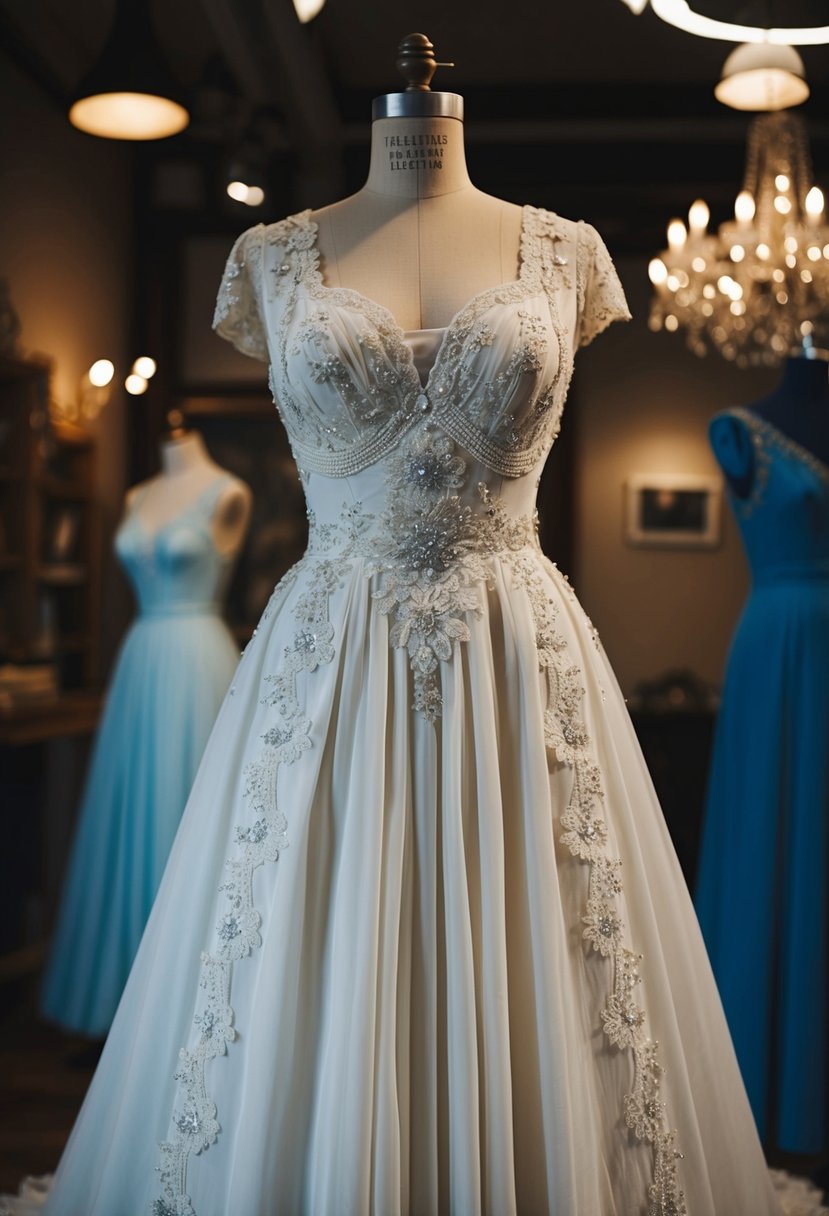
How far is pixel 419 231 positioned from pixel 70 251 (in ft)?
9.32

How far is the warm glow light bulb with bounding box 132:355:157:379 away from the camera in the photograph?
4754 millimetres

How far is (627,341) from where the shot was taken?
528 cm

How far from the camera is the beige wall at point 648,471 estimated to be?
17.1 ft

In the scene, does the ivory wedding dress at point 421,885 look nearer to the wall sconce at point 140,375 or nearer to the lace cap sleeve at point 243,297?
the lace cap sleeve at point 243,297

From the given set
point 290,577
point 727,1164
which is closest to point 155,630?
point 290,577

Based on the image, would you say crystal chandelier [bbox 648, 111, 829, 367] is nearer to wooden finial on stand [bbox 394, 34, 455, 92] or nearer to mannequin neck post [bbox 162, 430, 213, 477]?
mannequin neck post [bbox 162, 430, 213, 477]

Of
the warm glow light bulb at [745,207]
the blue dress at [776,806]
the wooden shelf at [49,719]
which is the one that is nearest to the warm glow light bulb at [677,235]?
the warm glow light bulb at [745,207]

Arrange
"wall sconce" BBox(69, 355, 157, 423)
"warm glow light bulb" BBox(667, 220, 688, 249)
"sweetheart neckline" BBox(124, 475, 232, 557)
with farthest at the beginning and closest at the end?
"wall sconce" BBox(69, 355, 157, 423) < "warm glow light bulb" BBox(667, 220, 688, 249) < "sweetheart neckline" BBox(124, 475, 232, 557)

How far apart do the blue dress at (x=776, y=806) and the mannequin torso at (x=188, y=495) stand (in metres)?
1.45

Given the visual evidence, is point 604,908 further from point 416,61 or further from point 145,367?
point 145,367

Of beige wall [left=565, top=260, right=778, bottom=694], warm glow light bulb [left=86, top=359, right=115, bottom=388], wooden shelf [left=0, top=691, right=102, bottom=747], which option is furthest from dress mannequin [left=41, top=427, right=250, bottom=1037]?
beige wall [left=565, top=260, right=778, bottom=694]

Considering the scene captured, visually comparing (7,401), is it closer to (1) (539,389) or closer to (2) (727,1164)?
(1) (539,389)

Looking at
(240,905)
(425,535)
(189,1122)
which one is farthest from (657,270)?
(189,1122)

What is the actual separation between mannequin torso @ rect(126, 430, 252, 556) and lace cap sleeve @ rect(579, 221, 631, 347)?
1.84m
